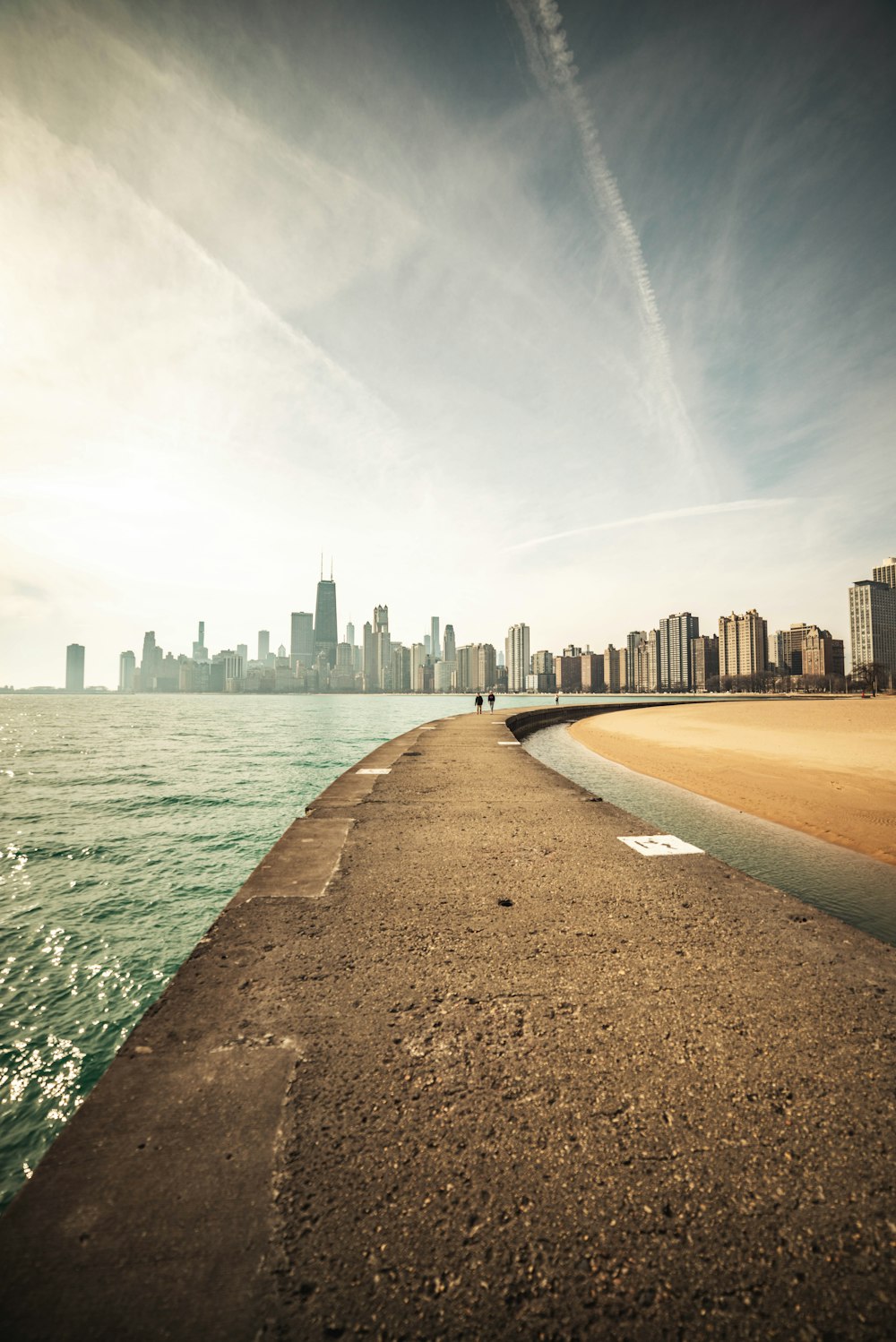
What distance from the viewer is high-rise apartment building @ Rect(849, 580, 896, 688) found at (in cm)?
16825

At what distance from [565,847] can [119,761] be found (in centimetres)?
2441

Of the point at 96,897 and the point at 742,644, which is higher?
the point at 742,644

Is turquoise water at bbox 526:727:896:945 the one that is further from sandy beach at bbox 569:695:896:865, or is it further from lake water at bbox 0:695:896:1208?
sandy beach at bbox 569:695:896:865

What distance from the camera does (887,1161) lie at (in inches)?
68.9

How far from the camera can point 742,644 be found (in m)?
175

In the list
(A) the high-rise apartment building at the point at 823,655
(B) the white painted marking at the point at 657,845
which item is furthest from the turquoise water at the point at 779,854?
(A) the high-rise apartment building at the point at 823,655

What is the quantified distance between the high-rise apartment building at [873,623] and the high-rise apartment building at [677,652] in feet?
158

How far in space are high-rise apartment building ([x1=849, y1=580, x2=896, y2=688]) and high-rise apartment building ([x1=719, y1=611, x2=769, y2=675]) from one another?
28282mm

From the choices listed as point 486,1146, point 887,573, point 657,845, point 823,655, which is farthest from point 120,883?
point 887,573

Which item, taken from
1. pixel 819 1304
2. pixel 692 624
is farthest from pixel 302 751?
pixel 692 624

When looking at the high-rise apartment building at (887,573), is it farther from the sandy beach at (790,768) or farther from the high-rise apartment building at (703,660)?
the sandy beach at (790,768)

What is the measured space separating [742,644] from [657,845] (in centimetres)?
19532

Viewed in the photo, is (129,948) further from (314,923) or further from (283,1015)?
(283,1015)

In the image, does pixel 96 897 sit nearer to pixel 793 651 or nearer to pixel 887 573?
pixel 793 651
